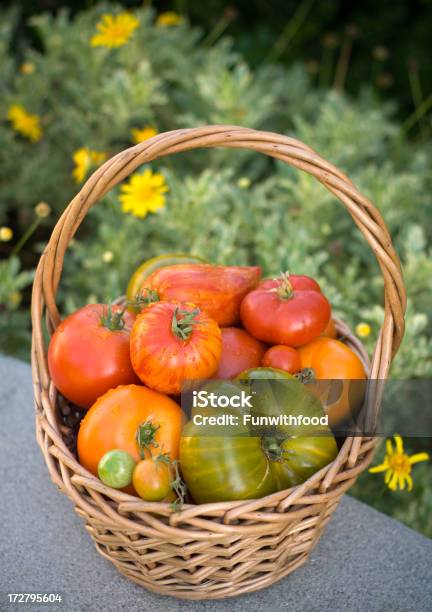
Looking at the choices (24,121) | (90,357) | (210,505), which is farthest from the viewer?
(24,121)

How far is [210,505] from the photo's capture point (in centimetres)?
91

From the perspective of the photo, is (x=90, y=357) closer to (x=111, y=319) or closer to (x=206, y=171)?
(x=111, y=319)

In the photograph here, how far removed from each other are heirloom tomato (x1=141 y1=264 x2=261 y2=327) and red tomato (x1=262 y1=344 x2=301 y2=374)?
15 centimetres

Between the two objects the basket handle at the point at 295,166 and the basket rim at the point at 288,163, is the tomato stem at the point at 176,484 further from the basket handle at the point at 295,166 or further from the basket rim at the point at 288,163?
the basket handle at the point at 295,166

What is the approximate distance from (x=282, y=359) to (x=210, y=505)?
1.07ft

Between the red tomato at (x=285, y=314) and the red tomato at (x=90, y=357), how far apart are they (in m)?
0.23

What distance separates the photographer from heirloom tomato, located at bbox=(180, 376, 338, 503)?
968 mm

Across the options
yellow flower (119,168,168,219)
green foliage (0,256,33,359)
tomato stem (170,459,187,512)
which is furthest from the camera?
green foliage (0,256,33,359)

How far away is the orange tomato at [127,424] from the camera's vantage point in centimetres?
102

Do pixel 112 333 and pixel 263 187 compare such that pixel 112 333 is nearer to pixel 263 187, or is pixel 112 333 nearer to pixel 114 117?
pixel 263 187

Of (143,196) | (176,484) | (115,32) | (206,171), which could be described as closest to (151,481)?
(176,484)

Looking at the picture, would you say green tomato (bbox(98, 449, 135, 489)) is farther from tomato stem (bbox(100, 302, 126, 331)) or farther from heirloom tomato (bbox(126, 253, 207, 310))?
heirloom tomato (bbox(126, 253, 207, 310))

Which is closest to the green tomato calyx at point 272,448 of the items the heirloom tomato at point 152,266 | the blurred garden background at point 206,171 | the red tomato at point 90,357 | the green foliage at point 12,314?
the red tomato at point 90,357

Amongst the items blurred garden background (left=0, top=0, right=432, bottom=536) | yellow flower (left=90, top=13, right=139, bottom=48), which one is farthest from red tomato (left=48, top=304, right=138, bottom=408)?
yellow flower (left=90, top=13, right=139, bottom=48)
